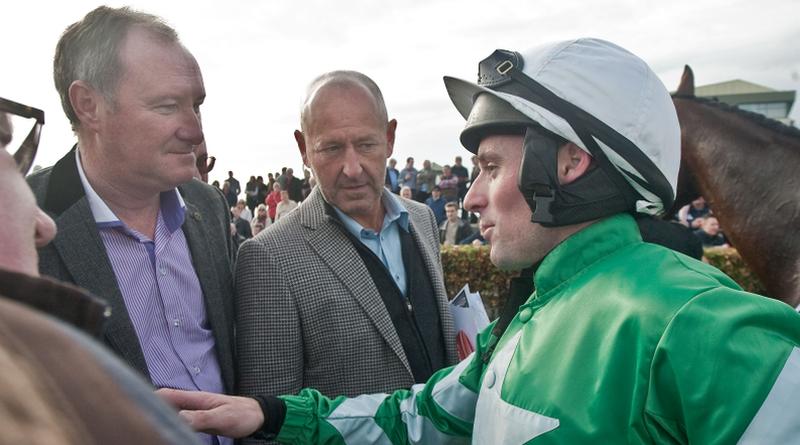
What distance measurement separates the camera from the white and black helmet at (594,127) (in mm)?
1763

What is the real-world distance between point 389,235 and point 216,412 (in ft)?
4.18

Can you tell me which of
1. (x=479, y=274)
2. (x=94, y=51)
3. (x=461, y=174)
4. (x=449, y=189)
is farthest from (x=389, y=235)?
(x=461, y=174)

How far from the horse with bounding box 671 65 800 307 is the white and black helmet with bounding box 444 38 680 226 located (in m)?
2.88

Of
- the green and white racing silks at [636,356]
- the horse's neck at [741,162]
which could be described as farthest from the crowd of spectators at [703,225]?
the green and white racing silks at [636,356]

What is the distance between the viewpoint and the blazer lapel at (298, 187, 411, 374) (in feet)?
8.65

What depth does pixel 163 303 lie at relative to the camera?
229cm

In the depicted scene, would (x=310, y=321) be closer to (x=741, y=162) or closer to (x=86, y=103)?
(x=86, y=103)

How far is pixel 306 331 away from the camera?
8.36ft

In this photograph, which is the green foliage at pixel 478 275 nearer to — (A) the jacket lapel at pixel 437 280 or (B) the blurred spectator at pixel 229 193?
(A) the jacket lapel at pixel 437 280

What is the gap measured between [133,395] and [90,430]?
5 centimetres

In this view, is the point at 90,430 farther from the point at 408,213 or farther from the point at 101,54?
the point at 408,213

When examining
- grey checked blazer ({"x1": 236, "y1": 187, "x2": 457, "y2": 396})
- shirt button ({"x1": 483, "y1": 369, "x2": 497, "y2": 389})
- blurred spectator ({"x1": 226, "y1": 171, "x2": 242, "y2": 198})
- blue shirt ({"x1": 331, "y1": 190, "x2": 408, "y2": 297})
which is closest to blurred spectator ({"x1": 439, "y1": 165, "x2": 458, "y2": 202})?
blurred spectator ({"x1": 226, "y1": 171, "x2": 242, "y2": 198})

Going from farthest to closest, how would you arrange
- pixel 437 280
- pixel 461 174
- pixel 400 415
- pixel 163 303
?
pixel 461 174
pixel 437 280
pixel 163 303
pixel 400 415

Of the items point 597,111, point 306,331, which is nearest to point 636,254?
point 597,111
